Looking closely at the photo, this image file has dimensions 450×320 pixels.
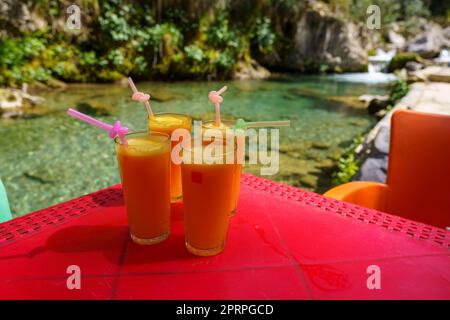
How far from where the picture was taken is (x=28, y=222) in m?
1.21

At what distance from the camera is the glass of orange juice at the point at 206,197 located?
3.28ft

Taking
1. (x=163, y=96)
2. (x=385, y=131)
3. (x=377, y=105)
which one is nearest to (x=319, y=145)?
(x=385, y=131)

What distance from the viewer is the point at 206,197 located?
102cm

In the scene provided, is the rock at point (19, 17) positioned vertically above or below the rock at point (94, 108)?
above

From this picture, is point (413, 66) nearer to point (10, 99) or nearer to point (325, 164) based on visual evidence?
point (325, 164)

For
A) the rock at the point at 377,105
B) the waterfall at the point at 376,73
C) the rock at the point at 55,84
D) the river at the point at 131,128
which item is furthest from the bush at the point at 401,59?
the rock at the point at 55,84

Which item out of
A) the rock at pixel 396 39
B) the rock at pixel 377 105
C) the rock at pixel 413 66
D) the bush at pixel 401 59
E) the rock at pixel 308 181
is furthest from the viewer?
the rock at pixel 396 39

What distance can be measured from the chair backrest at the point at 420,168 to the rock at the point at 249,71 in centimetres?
1088

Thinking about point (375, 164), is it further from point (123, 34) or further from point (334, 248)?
point (123, 34)

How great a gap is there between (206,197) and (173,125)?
1.20 ft

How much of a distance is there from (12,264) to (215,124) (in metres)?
0.72

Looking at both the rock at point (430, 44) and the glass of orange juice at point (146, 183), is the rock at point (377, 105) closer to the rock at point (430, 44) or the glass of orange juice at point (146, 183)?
the glass of orange juice at point (146, 183)

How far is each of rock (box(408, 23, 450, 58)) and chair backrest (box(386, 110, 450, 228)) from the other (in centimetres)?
1763
